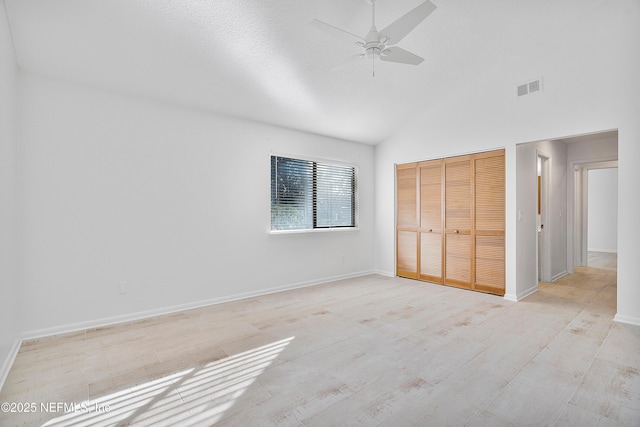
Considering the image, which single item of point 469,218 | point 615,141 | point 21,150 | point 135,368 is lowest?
point 135,368

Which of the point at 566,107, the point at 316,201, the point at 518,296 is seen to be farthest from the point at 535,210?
the point at 316,201

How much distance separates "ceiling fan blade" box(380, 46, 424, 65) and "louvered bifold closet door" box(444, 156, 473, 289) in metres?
2.39

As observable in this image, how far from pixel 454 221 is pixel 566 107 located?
1968 millimetres

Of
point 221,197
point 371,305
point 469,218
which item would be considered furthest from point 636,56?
point 221,197

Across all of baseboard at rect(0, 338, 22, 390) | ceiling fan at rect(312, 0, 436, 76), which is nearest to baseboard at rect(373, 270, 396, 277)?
ceiling fan at rect(312, 0, 436, 76)

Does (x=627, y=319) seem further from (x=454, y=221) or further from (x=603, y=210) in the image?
(x=603, y=210)

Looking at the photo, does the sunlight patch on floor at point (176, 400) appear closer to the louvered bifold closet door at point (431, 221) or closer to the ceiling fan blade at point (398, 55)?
the ceiling fan blade at point (398, 55)

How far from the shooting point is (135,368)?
Answer: 8.00 ft

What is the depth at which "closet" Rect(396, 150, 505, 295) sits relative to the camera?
4375 mm

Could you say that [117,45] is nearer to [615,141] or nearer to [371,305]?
[371,305]

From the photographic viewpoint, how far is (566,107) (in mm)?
3711

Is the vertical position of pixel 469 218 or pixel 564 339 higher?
pixel 469 218

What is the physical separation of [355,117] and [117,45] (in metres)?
3.12

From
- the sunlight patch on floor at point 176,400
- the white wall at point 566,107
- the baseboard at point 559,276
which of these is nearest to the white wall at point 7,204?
the sunlight patch on floor at point 176,400
